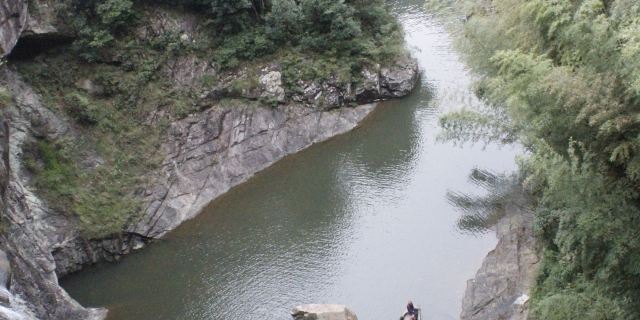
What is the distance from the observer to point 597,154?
13.2 metres

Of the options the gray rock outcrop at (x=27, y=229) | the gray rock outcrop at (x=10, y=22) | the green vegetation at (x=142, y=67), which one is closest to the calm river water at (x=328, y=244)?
the gray rock outcrop at (x=27, y=229)

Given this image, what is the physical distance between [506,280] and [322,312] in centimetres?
653

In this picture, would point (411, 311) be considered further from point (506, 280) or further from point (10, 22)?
point (10, 22)

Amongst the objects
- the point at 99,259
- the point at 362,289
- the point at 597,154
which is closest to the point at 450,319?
the point at 362,289

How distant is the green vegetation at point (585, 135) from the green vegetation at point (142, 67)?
17.9 meters

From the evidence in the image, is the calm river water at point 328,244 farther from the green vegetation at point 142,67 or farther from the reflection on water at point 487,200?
the green vegetation at point 142,67

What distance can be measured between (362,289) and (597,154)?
1250cm

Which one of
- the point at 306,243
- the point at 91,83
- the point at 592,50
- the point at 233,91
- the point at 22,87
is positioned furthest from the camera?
the point at 233,91

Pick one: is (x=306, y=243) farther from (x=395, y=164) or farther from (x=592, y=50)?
(x=592, y=50)

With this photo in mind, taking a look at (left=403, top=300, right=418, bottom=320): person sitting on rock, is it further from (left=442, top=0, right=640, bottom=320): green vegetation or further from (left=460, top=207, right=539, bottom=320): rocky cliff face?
(left=442, top=0, right=640, bottom=320): green vegetation

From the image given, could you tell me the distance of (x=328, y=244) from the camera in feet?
86.8

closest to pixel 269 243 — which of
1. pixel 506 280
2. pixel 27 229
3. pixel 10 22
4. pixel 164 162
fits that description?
pixel 164 162

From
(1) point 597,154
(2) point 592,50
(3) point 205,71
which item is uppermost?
(2) point 592,50

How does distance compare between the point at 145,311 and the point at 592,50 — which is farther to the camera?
the point at 145,311
